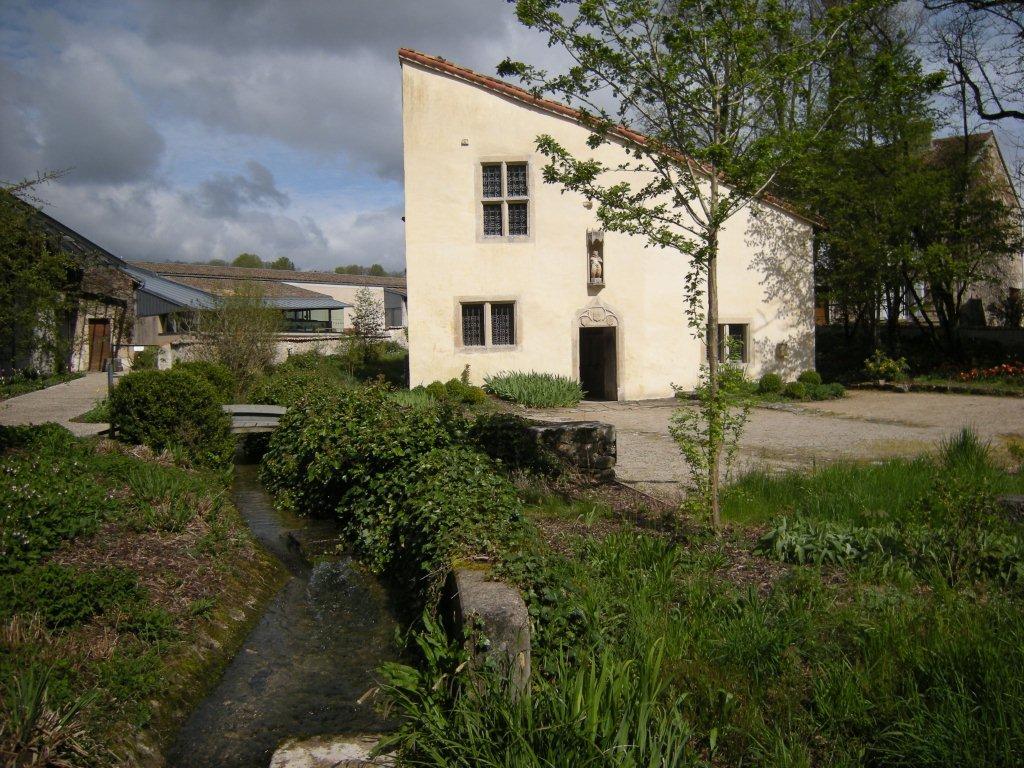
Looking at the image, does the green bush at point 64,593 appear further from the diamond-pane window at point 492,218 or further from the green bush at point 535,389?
the diamond-pane window at point 492,218

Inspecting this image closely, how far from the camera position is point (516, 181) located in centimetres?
1705

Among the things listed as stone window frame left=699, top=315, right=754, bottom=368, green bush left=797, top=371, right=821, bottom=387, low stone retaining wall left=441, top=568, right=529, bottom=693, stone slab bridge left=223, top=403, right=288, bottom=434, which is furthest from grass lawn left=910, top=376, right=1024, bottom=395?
low stone retaining wall left=441, top=568, right=529, bottom=693

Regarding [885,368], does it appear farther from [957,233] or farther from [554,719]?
[554,719]

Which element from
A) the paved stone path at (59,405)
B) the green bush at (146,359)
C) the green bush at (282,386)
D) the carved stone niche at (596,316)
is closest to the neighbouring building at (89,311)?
the green bush at (146,359)

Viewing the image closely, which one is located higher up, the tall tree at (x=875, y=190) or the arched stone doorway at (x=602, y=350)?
the tall tree at (x=875, y=190)

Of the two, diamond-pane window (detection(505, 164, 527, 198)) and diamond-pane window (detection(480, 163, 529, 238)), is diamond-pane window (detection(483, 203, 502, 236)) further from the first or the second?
diamond-pane window (detection(505, 164, 527, 198))

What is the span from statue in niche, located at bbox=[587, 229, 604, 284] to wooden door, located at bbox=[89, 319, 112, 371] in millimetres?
17837

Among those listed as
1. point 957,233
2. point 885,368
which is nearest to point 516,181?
point 885,368

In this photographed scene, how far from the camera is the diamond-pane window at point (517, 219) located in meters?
17.2

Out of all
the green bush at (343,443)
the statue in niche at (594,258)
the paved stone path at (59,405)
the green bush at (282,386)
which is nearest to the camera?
the green bush at (343,443)

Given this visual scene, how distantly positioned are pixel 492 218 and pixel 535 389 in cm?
Result: 440

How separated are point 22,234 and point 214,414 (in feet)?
39.7

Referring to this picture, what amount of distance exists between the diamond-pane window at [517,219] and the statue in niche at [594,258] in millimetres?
1550

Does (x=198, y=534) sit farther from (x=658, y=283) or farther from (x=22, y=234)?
(x=22, y=234)
